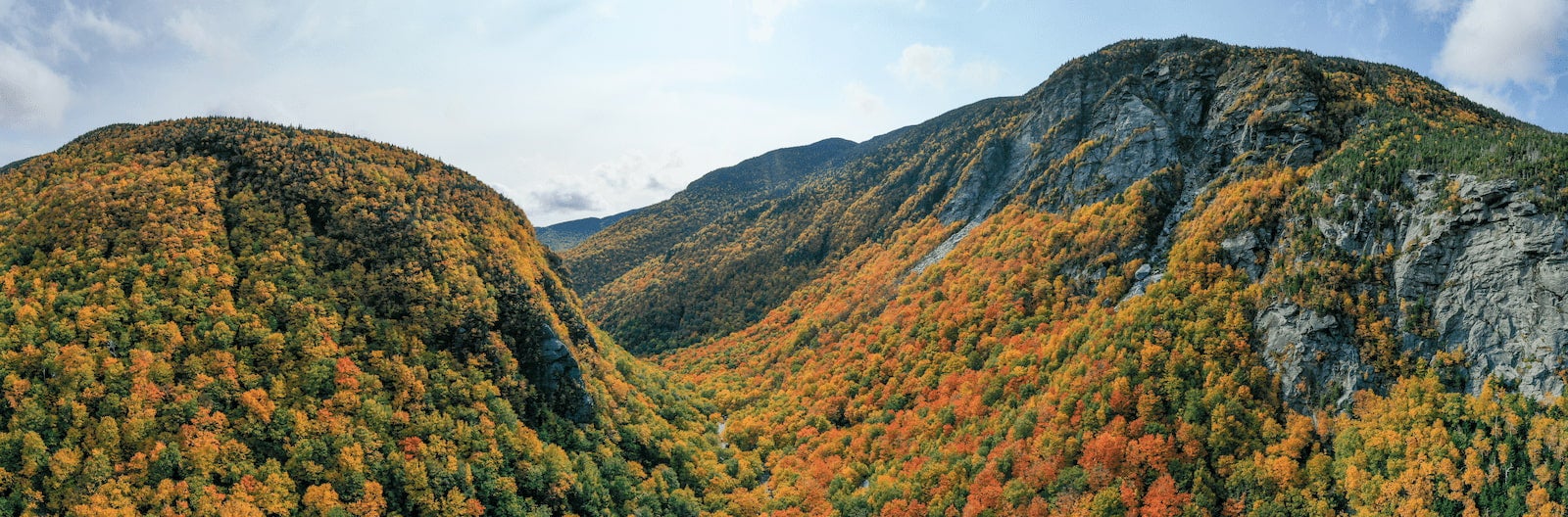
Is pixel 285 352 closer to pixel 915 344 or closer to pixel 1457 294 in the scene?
pixel 915 344

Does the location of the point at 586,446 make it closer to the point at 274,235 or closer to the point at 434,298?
the point at 434,298

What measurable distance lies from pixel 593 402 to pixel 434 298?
21.5 metres

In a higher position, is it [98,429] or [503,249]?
[503,249]

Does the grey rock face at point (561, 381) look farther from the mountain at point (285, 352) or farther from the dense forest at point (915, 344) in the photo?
the dense forest at point (915, 344)

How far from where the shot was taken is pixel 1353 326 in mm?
48062

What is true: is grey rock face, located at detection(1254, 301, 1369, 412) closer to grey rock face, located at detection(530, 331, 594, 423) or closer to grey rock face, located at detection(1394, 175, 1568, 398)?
grey rock face, located at detection(1394, 175, 1568, 398)

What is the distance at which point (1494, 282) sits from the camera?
4116cm

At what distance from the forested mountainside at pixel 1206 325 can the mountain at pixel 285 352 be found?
26863mm

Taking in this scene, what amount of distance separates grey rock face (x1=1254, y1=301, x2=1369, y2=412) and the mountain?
58653 millimetres

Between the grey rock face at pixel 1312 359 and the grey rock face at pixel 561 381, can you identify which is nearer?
the grey rock face at pixel 1312 359

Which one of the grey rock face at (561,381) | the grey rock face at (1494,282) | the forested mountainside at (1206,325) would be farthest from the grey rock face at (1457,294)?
the grey rock face at (561,381)

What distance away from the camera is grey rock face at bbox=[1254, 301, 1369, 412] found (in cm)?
4672

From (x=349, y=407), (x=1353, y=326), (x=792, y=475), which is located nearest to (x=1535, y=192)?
(x=1353, y=326)

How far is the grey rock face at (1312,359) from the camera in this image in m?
46.7
